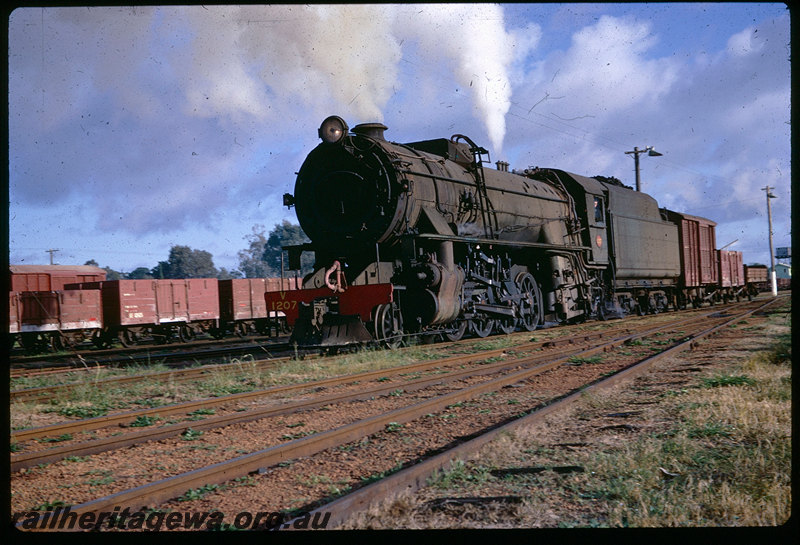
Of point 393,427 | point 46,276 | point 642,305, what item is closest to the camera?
point 393,427

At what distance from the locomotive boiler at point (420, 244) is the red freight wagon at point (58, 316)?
10.5 meters

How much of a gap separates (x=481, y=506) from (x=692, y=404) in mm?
3479

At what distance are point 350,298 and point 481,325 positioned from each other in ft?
13.9

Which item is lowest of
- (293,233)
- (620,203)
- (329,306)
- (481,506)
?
(481,506)

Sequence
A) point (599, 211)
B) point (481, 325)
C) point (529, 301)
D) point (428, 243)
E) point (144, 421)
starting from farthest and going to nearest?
1. point (599, 211)
2. point (529, 301)
3. point (481, 325)
4. point (428, 243)
5. point (144, 421)

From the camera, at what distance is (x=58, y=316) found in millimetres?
18781

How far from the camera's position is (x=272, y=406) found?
6.70 metres

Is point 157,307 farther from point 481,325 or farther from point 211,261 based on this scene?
point 211,261

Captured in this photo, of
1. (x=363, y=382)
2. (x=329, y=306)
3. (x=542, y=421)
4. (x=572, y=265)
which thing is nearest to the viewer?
(x=542, y=421)

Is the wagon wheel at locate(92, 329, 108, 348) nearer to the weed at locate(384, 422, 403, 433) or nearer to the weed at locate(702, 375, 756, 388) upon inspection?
the weed at locate(384, 422, 403, 433)

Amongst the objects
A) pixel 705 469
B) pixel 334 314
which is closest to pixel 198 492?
pixel 705 469

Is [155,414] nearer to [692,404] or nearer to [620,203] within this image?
[692,404]

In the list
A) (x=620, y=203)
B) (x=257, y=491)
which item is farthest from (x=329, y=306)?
(x=620, y=203)

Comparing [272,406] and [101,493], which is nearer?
[101,493]
